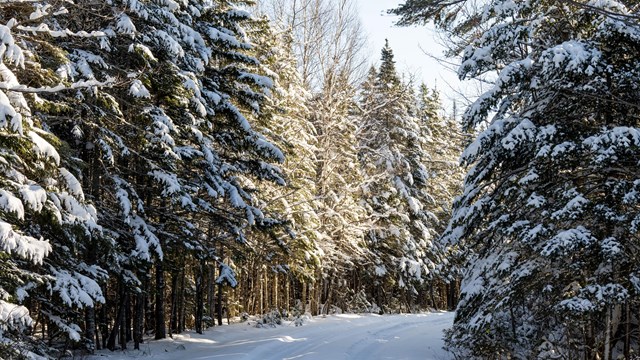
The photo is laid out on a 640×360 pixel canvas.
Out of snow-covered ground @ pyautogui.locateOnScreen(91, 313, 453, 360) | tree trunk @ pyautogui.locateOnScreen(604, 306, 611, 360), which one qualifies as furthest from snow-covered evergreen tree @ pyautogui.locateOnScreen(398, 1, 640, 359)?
snow-covered ground @ pyautogui.locateOnScreen(91, 313, 453, 360)

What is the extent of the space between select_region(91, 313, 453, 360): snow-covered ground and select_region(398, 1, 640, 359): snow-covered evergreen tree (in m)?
2.85

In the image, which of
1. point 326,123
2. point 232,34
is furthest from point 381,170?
point 232,34

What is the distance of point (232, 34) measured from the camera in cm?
1521

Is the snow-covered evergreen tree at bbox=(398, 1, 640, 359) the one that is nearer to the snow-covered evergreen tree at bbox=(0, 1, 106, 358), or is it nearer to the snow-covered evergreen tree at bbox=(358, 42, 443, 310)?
the snow-covered evergreen tree at bbox=(0, 1, 106, 358)

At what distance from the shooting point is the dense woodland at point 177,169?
25.6 feet

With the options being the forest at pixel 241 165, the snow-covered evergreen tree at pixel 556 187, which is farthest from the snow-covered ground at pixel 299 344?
the snow-covered evergreen tree at pixel 556 187

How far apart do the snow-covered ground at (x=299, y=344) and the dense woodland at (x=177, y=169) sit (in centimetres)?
90

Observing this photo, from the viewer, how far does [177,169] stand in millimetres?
13875

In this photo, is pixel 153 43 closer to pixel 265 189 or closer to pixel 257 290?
pixel 265 189

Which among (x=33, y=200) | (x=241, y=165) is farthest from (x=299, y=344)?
(x=33, y=200)

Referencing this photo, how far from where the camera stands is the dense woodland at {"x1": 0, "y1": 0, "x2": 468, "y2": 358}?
780cm

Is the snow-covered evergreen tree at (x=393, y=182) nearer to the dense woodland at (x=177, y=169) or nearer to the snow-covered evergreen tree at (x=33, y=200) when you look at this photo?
the dense woodland at (x=177, y=169)

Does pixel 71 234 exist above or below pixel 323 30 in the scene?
below

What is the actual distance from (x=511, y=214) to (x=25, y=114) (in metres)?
8.46
